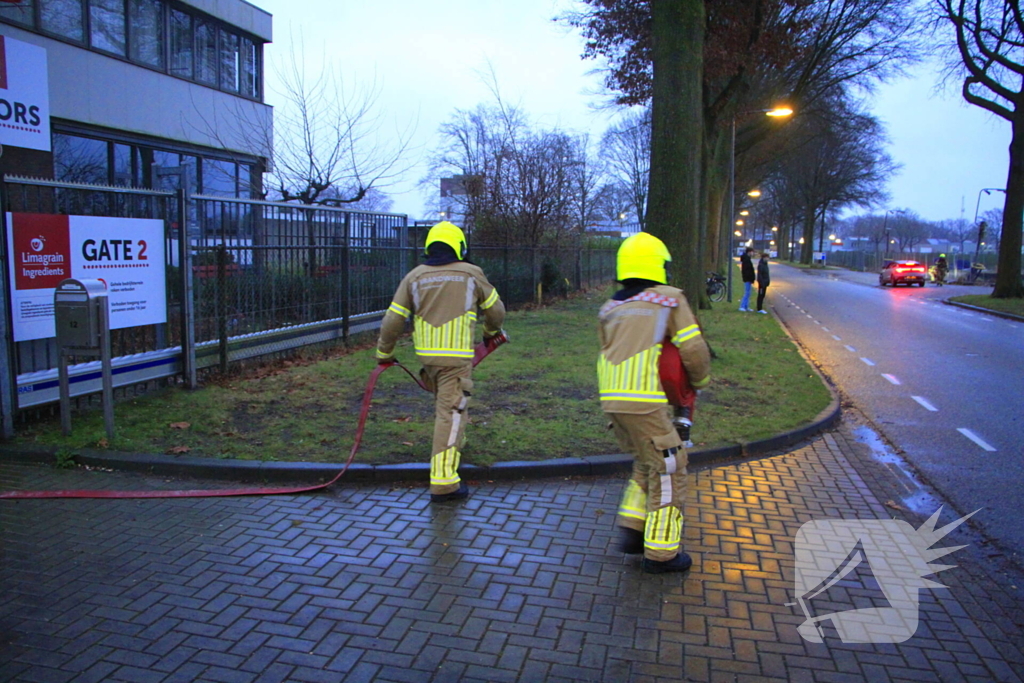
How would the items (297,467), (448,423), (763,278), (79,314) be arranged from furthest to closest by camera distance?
(763,278), (79,314), (297,467), (448,423)

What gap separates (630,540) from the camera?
14.4ft

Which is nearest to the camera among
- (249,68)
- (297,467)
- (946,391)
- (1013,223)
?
(297,467)

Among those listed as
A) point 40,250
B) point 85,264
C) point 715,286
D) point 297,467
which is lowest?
point 297,467

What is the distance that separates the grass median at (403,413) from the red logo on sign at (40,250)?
1.30m

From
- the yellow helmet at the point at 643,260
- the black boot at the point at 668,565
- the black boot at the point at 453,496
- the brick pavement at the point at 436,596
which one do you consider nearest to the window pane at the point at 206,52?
the brick pavement at the point at 436,596

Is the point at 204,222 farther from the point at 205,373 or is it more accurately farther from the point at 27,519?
the point at 27,519

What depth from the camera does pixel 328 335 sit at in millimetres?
11617

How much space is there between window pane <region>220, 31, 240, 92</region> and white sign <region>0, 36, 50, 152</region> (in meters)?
14.9

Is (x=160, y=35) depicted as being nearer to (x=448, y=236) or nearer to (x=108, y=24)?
(x=108, y=24)

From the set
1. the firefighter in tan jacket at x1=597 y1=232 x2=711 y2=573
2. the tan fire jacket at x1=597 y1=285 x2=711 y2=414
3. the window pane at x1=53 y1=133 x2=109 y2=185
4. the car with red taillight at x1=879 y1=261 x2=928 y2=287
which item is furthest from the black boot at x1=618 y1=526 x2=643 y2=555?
the car with red taillight at x1=879 y1=261 x2=928 y2=287

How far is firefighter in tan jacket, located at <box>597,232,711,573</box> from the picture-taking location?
4125 mm

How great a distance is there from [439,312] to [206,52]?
17.8 meters

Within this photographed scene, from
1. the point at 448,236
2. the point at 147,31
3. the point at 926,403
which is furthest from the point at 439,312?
the point at 147,31

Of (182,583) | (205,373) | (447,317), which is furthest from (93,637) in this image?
(205,373)
